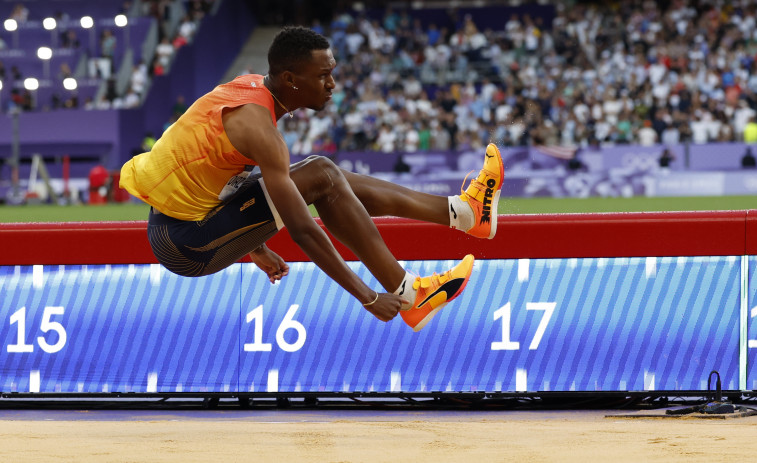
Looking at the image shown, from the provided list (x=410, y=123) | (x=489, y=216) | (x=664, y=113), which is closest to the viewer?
(x=489, y=216)

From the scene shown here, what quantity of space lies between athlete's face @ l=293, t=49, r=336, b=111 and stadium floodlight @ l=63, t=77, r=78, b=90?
871 inches

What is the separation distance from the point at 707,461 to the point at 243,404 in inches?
113

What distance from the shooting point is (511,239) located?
19.2 feet

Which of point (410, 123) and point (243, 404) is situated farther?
point (410, 123)

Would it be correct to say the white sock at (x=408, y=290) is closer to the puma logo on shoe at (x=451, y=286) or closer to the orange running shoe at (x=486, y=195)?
the puma logo on shoe at (x=451, y=286)

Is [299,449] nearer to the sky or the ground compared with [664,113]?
nearer to the ground

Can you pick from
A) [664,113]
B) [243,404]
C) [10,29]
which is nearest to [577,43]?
[664,113]

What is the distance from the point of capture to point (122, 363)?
6047 mm

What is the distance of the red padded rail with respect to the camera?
571 cm

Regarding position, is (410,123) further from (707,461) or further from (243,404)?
(707,461)

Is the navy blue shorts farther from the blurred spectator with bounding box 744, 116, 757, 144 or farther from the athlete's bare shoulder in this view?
the blurred spectator with bounding box 744, 116, 757, 144

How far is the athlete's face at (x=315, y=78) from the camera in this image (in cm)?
436

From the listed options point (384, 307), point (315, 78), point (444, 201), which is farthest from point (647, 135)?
point (384, 307)

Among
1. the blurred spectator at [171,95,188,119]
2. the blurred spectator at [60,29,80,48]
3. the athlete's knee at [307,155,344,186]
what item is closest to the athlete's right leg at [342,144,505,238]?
the athlete's knee at [307,155,344,186]
